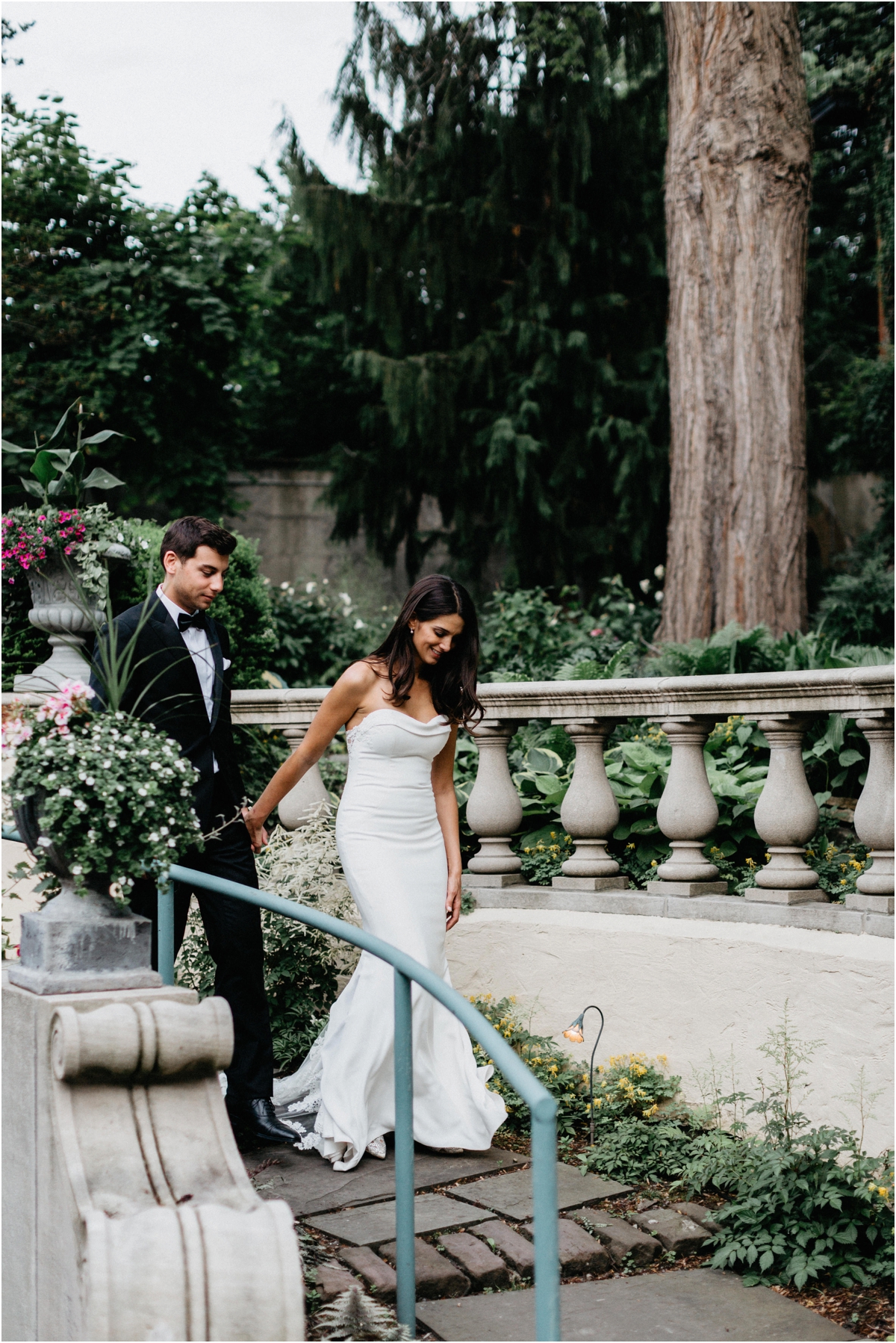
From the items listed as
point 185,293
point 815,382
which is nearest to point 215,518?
point 185,293

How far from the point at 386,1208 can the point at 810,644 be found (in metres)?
4.00

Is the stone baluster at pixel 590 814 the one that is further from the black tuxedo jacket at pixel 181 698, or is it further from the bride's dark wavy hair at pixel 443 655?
the black tuxedo jacket at pixel 181 698

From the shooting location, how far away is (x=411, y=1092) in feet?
8.64

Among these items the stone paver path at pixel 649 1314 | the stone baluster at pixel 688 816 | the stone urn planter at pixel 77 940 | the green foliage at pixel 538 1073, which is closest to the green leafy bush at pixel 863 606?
the stone baluster at pixel 688 816

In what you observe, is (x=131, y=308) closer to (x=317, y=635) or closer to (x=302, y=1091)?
(x=317, y=635)

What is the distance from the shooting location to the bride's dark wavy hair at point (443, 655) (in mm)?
3855

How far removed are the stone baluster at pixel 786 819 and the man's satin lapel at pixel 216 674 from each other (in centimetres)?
188

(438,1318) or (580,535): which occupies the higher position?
(580,535)

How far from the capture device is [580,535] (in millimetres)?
13188

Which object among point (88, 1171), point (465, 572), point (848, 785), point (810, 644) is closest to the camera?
point (88, 1171)

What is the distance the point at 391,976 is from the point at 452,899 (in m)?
0.40

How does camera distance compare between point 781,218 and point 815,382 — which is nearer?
point 781,218

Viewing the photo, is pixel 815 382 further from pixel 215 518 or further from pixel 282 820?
pixel 282 820

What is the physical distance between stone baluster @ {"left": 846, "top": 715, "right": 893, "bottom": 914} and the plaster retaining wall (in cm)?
15
